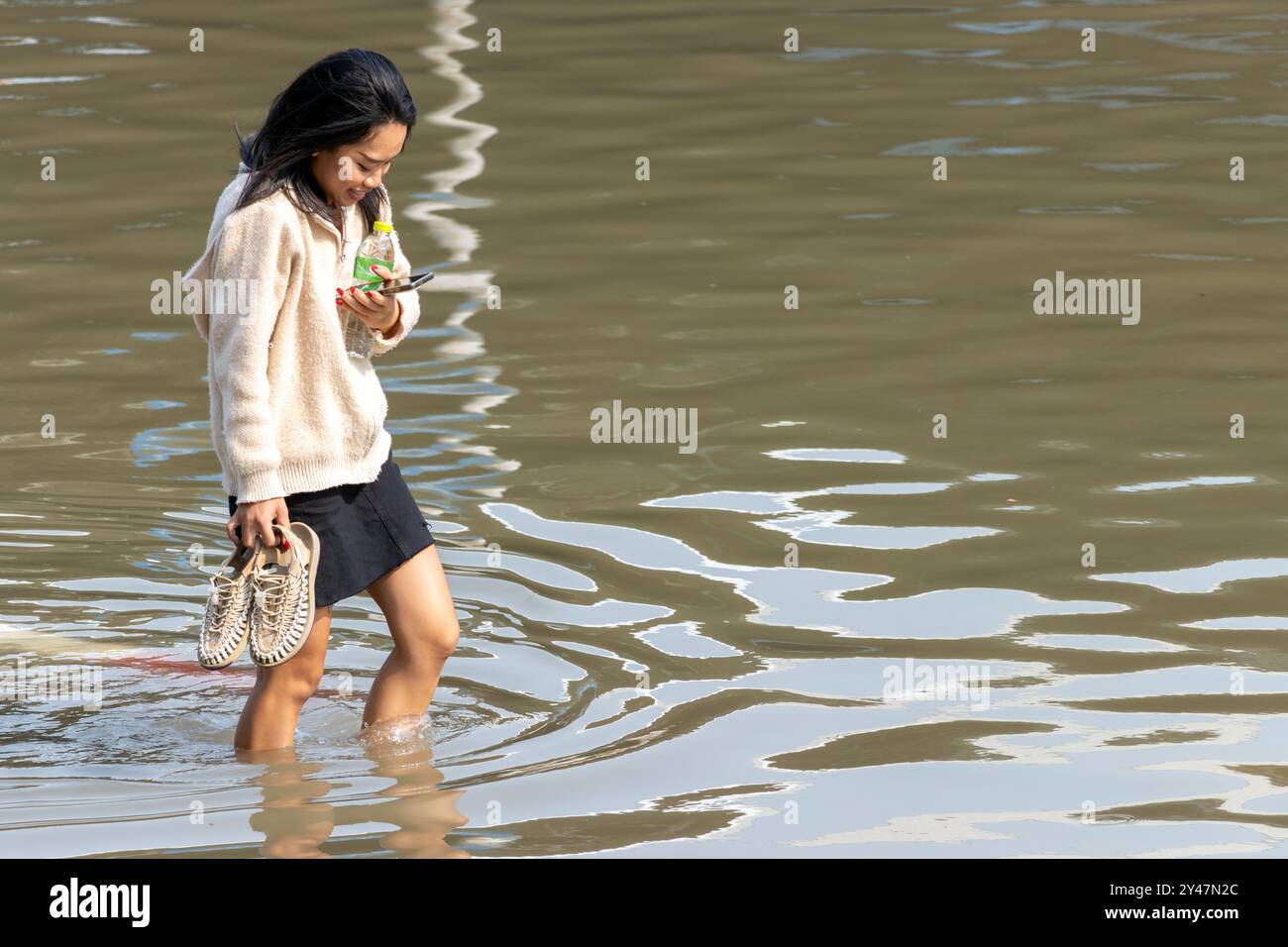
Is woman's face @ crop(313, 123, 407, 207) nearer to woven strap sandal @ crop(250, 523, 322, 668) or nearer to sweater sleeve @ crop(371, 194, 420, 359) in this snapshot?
sweater sleeve @ crop(371, 194, 420, 359)

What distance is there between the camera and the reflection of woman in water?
4.55 meters

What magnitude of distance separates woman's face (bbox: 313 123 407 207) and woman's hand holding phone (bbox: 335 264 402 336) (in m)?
0.21

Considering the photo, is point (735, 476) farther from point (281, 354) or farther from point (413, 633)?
point (281, 354)

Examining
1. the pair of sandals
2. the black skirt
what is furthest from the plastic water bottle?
the pair of sandals

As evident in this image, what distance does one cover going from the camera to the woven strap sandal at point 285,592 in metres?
4.64

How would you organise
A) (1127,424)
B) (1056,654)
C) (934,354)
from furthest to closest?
(934,354), (1127,424), (1056,654)

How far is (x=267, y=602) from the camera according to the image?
4.65 m

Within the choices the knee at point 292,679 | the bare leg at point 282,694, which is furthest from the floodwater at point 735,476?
the knee at point 292,679

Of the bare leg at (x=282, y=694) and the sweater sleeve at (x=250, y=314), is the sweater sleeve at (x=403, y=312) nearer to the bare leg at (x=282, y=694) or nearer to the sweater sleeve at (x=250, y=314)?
the sweater sleeve at (x=250, y=314)

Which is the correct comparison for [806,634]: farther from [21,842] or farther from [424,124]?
[424,124]

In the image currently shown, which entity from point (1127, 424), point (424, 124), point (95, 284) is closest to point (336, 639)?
point (1127, 424)

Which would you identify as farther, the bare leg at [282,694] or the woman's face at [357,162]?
the bare leg at [282,694]

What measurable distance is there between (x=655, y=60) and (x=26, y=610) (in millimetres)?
9544

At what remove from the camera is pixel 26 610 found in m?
6.30
